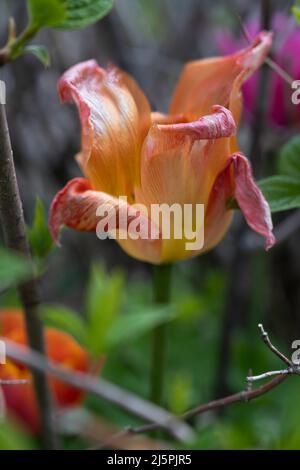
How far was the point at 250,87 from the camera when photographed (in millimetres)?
886

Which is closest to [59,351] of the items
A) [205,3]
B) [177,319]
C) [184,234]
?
[184,234]

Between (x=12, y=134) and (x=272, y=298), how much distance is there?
1.45ft

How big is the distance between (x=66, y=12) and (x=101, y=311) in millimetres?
370

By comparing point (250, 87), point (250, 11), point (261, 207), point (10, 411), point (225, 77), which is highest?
point (250, 11)

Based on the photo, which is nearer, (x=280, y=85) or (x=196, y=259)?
(x=280, y=85)

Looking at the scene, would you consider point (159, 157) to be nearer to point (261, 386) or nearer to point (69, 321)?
point (261, 386)

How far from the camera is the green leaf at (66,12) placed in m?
0.48

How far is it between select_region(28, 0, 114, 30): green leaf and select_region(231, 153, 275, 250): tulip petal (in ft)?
0.45

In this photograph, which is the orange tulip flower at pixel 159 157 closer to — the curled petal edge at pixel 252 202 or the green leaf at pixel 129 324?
the curled petal edge at pixel 252 202

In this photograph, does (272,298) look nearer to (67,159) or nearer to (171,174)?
(67,159)

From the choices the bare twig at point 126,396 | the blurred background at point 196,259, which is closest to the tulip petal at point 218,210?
the bare twig at point 126,396

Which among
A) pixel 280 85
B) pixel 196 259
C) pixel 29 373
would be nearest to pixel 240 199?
pixel 29 373

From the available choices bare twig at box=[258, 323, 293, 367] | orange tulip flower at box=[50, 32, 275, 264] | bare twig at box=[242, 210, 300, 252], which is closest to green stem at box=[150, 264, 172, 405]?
orange tulip flower at box=[50, 32, 275, 264]

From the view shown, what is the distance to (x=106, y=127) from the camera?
0.50 metres
